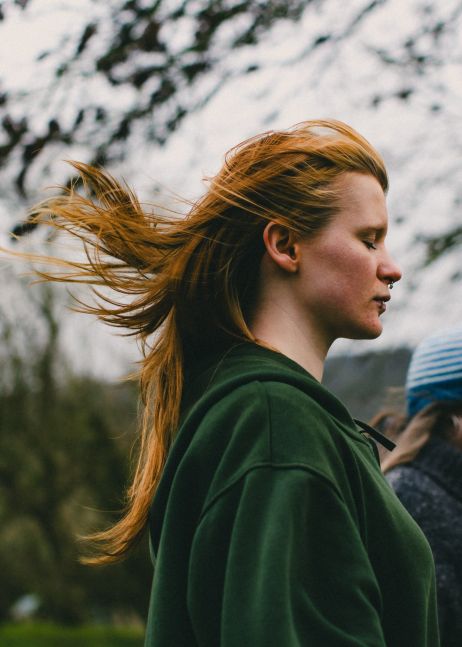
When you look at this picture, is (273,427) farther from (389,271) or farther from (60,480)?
(60,480)

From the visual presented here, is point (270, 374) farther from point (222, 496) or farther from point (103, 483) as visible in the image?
point (103, 483)

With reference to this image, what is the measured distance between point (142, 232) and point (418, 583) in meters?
0.82

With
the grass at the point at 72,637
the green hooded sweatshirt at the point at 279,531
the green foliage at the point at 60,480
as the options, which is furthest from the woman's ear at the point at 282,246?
the grass at the point at 72,637

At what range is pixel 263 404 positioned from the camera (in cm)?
137

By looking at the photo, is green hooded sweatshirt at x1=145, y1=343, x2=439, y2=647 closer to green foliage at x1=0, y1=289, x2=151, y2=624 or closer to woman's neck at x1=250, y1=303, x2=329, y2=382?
woman's neck at x1=250, y1=303, x2=329, y2=382

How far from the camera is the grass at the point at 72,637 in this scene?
680 inches

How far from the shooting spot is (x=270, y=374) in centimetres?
143

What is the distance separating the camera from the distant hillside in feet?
17.8

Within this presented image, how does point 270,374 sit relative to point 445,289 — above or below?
below

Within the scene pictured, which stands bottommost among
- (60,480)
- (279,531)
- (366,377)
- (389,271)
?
(60,480)

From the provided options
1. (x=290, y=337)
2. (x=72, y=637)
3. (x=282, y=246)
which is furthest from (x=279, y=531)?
(x=72, y=637)

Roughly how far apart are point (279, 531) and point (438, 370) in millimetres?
1626

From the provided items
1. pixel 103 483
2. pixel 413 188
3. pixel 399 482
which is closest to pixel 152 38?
pixel 399 482

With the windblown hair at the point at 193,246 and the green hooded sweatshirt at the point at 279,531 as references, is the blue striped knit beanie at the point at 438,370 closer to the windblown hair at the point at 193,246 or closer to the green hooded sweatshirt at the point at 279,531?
the windblown hair at the point at 193,246
